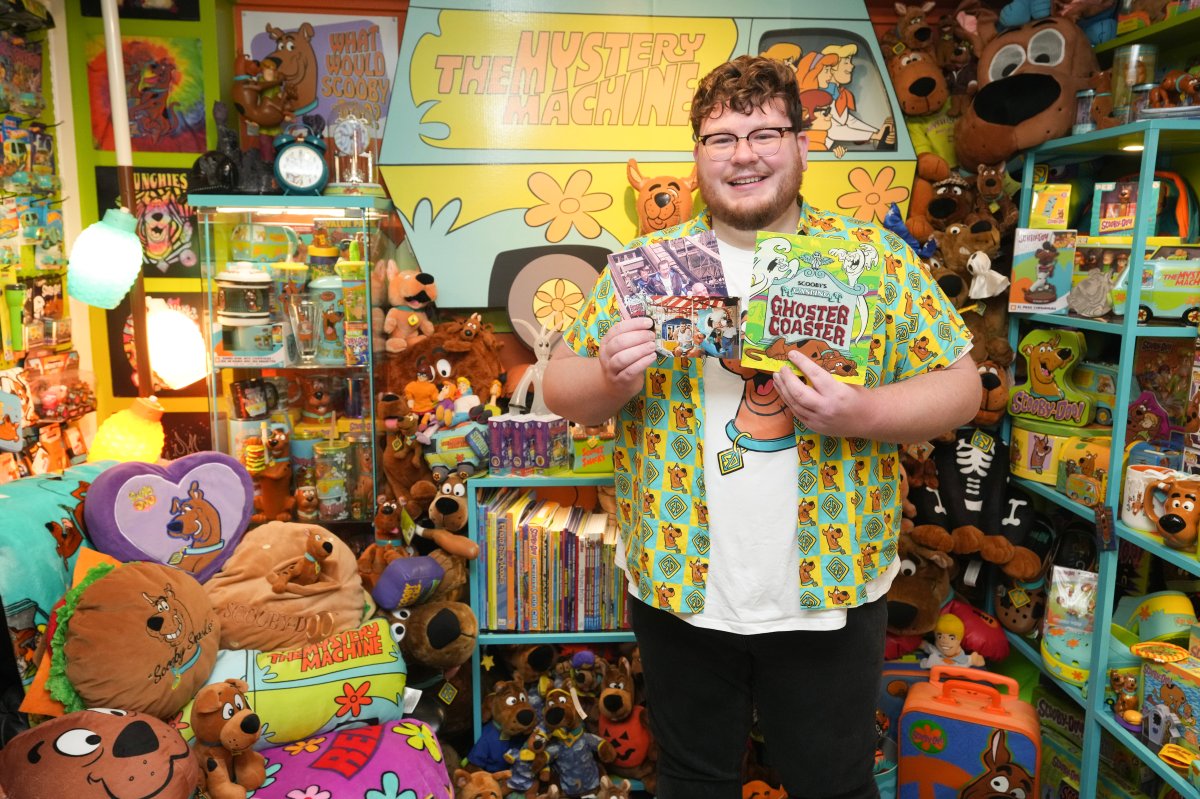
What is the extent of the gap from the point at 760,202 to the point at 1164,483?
3.90 ft

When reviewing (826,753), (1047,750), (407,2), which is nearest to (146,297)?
(407,2)

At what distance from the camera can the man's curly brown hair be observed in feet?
4.94

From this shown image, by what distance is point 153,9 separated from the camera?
2.65 m

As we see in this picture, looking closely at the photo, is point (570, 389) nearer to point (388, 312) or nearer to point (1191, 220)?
point (388, 312)

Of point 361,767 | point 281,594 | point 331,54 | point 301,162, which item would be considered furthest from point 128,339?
point 361,767

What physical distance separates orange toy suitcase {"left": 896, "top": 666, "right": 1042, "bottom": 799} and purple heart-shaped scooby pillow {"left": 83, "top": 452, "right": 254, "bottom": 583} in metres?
1.80

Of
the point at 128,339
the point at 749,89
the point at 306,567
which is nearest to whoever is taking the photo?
the point at 749,89

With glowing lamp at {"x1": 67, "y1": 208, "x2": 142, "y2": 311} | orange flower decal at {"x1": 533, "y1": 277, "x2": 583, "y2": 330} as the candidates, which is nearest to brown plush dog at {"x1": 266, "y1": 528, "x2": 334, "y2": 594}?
glowing lamp at {"x1": 67, "y1": 208, "x2": 142, "y2": 311}

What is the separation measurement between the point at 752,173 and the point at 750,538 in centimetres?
65

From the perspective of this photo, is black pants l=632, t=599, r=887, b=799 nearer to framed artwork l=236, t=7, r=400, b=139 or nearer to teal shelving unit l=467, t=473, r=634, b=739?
teal shelving unit l=467, t=473, r=634, b=739

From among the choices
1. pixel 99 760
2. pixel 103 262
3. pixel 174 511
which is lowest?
pixel 99 760

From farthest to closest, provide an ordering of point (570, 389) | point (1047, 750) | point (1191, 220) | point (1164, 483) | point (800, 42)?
point (800, 42)
point (1047, 750)
point (1191, 220)
point (1164, 483)
point (570, 389)

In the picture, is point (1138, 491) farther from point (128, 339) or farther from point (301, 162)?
point (128, 339)

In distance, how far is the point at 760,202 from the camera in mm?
1521
